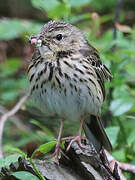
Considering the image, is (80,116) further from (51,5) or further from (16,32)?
(16,32)

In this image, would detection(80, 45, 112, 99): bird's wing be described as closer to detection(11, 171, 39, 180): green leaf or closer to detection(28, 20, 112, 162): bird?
detection(28, 20, 112, 162): bird

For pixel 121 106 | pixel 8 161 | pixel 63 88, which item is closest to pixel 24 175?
pixel 8 161

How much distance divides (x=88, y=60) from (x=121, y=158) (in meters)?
0.99

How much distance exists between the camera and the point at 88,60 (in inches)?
160

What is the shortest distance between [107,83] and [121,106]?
262 millimetres

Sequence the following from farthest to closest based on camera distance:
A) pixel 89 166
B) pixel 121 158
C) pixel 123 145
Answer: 1. pixel 123 145
2. pixel 121 158
3. pixel 89 166

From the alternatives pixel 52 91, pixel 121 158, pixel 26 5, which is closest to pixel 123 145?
pixel 121 158

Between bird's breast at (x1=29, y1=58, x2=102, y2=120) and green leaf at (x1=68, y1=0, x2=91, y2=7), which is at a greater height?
green leaf at (x1=68, y1=0, x2=91, y2=7)

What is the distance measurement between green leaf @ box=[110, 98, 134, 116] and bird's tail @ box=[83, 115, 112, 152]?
0.34 metres

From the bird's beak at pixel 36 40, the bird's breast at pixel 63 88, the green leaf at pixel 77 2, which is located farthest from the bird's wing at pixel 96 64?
the green leaf at pixel 77 2

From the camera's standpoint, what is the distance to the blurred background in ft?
15.7

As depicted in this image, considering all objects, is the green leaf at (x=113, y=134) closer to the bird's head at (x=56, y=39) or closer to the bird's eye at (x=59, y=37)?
the bird's head at (x=56, y=39)

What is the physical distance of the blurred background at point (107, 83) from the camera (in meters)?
4.80

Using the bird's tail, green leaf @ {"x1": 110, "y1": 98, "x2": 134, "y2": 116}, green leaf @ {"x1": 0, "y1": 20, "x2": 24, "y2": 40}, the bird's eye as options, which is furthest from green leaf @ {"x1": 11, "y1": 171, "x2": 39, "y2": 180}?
green leaf @ {"x1": 0, "y1": 20, "x2": 24, "y2": 40}
